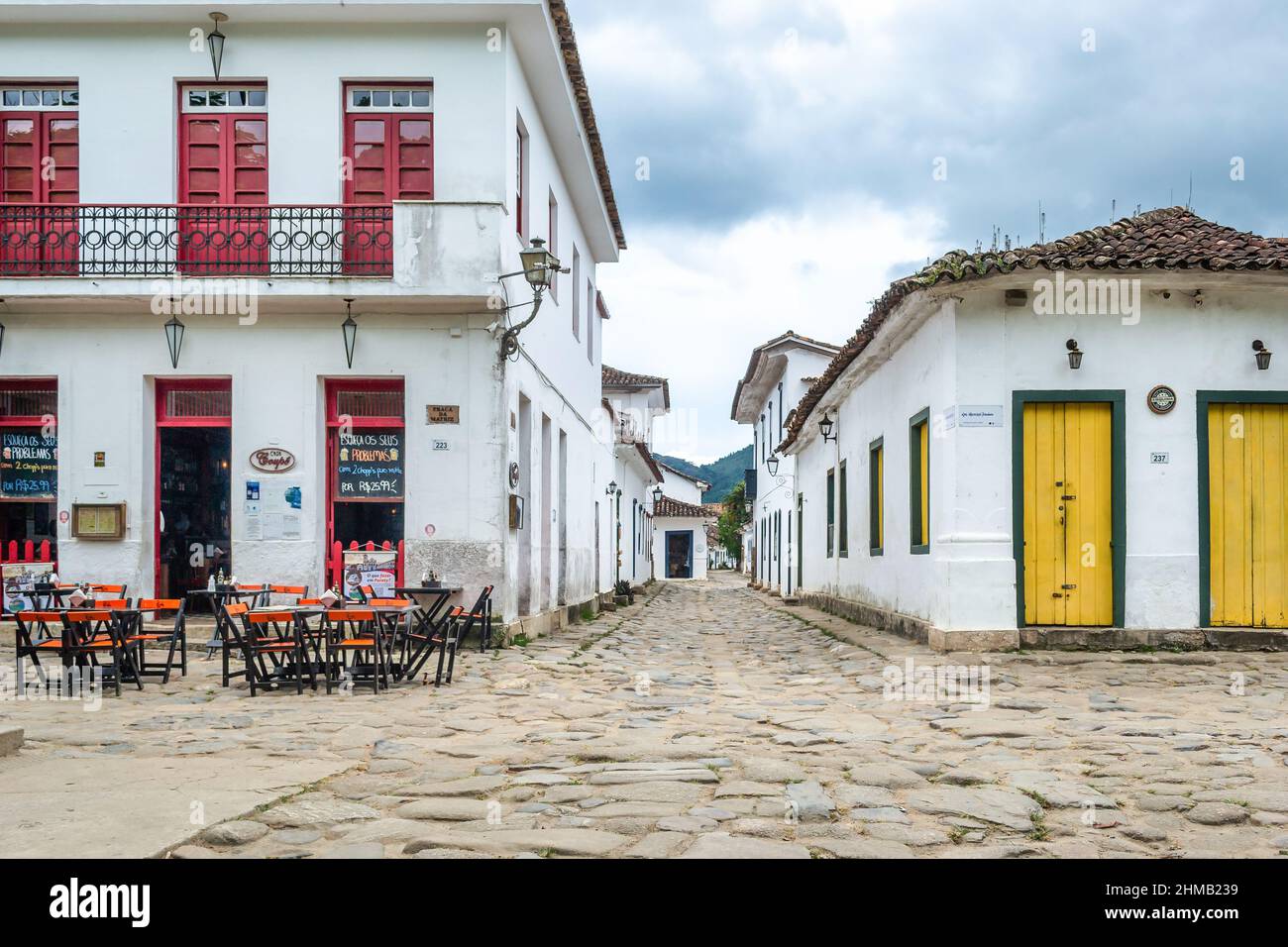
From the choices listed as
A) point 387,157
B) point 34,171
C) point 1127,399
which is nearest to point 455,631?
point 387,157

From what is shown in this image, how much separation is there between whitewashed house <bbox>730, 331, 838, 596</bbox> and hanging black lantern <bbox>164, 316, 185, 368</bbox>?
1549cm

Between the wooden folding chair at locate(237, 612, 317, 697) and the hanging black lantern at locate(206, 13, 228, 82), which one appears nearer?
the wooden folding chair at locate(237, 612, 317, 697)

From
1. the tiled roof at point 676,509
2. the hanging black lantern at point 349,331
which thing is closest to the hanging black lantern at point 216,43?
the hanging black lantern at point 349,331

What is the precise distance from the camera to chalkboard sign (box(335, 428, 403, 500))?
12.0 metres

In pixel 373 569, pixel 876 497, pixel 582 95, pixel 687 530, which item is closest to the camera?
pixel 373 569

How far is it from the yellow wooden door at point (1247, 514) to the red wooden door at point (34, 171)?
476 inches

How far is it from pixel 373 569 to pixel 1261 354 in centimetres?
903

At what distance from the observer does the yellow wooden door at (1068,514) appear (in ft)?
34.5

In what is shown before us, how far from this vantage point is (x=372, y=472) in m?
12.0

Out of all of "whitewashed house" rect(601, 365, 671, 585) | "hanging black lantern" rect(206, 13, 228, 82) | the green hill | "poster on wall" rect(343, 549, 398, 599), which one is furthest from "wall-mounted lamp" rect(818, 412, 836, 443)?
the green hill

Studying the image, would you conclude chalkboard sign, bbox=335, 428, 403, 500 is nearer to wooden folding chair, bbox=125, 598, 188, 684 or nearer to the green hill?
wooden folding chair, bbox=125, 598, 188, 684

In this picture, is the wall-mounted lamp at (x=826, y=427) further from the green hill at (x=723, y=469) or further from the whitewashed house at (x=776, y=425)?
the green hill at (x=723, y=469)

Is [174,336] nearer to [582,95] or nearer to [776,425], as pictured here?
[582,95]
